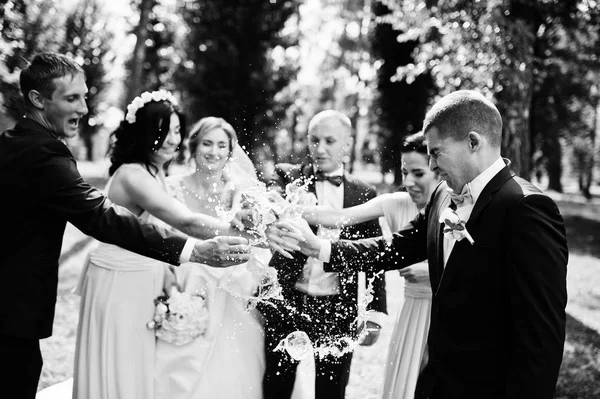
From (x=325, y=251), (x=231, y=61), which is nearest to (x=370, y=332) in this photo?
(x=325, y=251)

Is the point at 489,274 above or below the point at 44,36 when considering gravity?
below

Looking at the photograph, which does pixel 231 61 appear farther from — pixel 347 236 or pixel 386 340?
pixel 347 236

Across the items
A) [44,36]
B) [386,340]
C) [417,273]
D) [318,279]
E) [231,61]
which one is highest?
[231,61]

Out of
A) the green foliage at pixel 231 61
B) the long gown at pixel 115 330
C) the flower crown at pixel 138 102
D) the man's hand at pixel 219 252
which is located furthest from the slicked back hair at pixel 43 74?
the green foliage at pixel 231 61

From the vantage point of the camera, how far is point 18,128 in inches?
119

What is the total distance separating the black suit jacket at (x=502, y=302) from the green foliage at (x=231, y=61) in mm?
18146

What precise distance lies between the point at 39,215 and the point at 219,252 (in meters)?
1.08

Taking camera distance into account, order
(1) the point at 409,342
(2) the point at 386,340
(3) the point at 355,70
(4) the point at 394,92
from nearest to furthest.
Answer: (1) the point at 409,342
(2) the point at 386,340
(4) the point at 394,92
(3) the point at 355,70

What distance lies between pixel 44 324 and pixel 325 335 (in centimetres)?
198

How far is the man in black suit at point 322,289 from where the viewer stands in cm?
404

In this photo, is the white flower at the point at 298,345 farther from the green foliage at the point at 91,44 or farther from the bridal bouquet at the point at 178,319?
the green foliage at the point at 91,44

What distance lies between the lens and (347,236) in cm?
434

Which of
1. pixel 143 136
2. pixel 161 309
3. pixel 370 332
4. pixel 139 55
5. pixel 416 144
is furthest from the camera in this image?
pixel 139 55

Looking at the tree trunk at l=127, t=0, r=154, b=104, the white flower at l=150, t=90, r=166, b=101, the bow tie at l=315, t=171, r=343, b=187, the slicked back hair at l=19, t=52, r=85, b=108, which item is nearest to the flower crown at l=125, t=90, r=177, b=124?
the white flower at l=150, t=90, r=166, b=101
